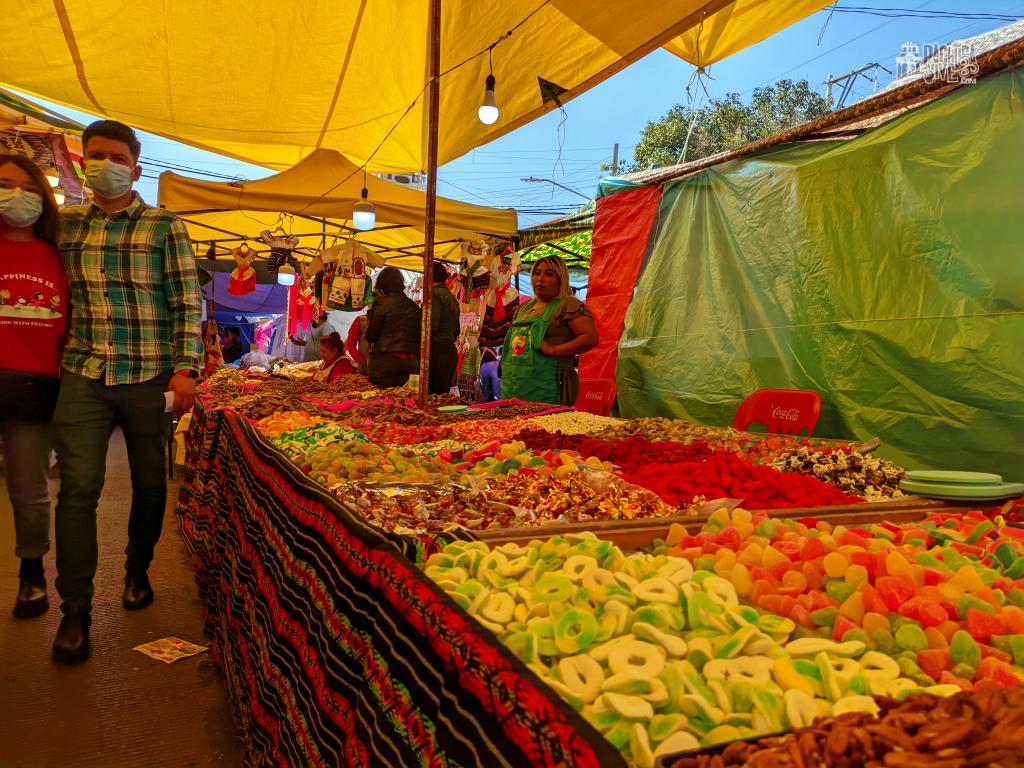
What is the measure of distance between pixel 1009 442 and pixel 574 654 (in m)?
3.25

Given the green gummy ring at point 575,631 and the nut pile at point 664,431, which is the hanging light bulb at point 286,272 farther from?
the green gummy ring at point 575,631

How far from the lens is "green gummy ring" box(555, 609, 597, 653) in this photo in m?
0.77

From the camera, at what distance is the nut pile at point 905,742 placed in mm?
510

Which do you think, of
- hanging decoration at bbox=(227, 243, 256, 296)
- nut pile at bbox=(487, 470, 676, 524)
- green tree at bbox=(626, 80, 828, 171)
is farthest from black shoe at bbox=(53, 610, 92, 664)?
green tree at bbox=(626, 80, 828, 171)

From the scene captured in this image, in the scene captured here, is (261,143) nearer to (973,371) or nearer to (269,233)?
(269,233)

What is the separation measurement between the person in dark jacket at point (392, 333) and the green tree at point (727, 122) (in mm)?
10778

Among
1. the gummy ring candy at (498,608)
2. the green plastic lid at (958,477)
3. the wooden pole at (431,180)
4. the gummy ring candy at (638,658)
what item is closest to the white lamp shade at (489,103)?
the wooden pole at (431,180)

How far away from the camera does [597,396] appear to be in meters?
5.56

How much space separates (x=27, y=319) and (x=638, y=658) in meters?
2.50

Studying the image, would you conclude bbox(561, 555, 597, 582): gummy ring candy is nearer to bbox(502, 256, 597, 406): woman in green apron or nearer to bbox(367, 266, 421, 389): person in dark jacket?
bbox(502, 256, 597, 406): woman in green apron

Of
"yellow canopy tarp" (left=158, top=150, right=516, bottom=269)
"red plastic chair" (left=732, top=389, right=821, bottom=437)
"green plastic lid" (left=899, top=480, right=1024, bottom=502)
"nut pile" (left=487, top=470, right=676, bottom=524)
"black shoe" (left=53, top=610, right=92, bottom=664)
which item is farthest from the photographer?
"yellow canopy tarp" (left=158, top=150, right=516, bottom=269)

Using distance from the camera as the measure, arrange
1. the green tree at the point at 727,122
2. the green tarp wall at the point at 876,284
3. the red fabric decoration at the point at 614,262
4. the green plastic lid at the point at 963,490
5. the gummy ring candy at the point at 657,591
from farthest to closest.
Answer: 1. the green tree at the point at 727,122
2. the red fabric decoration at the point at 614,262
3. the green tarp wall at the point at 876,284
4. the green plastic lid at the point at 963,490
5. the gummy ring candy at the point at 657,591

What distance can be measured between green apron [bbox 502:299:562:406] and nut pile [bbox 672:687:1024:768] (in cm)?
348

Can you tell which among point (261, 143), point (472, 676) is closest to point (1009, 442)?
point (472, 676)
